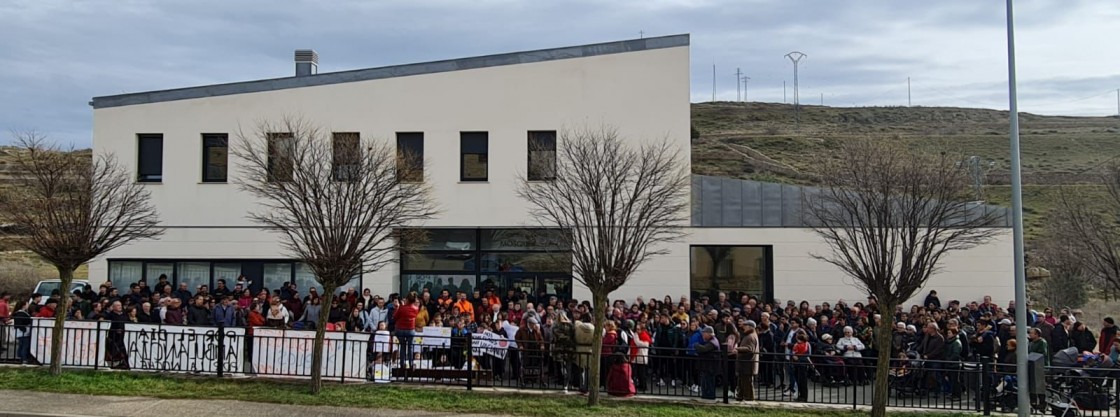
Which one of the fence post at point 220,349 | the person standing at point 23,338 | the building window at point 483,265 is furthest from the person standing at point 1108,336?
the person standing at point 23,338

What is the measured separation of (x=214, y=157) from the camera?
953 inches

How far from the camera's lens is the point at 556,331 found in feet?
50.3

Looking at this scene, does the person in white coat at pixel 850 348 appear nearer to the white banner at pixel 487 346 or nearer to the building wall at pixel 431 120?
the white banner at pixel 487 346

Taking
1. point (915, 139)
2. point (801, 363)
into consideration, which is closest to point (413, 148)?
point (801, 363)

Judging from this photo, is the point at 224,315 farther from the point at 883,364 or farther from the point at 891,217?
the point at 891,217

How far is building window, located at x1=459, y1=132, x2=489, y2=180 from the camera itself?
23.8 metres

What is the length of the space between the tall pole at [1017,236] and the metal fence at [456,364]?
8.25ft

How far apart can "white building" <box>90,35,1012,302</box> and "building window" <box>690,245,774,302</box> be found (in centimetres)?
4

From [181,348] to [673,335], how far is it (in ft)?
30.2

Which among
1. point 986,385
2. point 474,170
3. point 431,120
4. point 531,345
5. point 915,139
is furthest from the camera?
point 915,139

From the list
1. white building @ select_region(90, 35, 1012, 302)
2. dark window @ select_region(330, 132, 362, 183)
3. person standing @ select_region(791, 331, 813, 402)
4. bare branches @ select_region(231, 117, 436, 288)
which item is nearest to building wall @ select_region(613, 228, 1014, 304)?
white building @ select_region(90, 35, 1012, 302)

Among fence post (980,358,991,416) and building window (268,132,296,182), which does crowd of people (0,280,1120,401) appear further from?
building window (268,132,296,182)

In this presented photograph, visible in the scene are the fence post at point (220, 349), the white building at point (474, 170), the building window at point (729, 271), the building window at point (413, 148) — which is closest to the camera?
the fence post at point (220, 349)

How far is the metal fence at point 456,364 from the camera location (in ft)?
48.7
